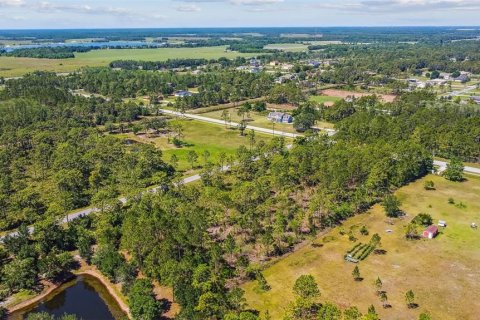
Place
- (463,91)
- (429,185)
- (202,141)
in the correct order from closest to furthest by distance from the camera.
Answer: (429,185) → (202,141) → (463,91)

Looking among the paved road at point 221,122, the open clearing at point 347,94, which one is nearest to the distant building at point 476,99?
the open clearing at point 347,94

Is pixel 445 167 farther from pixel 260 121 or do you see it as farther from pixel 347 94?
pixel 347 94

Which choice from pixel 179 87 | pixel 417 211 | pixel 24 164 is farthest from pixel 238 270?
pixel 179 87

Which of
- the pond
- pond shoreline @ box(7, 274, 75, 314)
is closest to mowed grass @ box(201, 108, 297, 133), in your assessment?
the pond

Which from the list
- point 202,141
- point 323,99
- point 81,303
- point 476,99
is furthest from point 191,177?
point 476,99

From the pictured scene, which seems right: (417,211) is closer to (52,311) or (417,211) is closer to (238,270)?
(238,270)

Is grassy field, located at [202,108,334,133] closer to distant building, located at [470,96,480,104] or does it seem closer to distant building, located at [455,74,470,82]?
distant building, located at [470,96,480,104]
